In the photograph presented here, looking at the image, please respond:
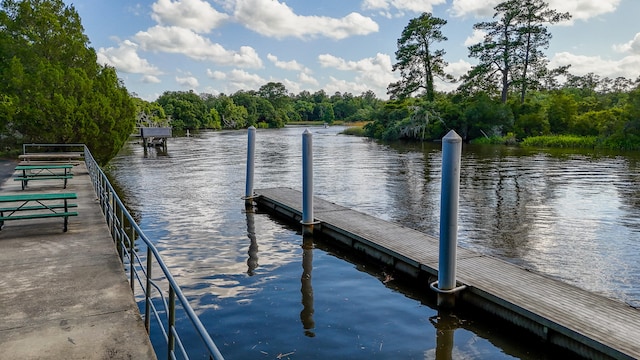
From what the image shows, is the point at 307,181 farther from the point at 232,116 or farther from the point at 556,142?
the point at 232,116

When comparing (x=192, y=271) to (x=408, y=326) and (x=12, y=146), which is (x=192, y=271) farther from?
(x=12, y=146)

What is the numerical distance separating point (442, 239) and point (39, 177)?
916 cm

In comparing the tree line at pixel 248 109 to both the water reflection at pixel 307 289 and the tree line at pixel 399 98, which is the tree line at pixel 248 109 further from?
the water reflection at pixel 307 289

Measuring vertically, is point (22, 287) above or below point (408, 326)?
above

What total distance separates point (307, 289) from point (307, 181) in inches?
122

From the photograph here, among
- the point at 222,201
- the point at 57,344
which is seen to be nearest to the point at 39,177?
the point at 222,201

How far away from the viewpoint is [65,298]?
455 centimetres

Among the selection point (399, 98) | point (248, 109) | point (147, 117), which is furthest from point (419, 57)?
point (248, 109)

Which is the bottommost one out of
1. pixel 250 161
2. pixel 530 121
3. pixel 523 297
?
pixel 523 297

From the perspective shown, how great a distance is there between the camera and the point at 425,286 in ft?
23.3

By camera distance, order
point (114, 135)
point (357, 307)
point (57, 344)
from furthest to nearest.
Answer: point (114, 135), point (357, 307), point (57, 344)

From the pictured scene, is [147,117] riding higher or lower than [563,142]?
higher

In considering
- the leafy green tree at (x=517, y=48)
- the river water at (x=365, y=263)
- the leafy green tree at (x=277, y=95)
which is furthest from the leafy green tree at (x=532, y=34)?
the leafy green tree at (x=277, y=95)

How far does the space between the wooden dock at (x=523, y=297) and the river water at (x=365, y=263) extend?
0.24 meters
